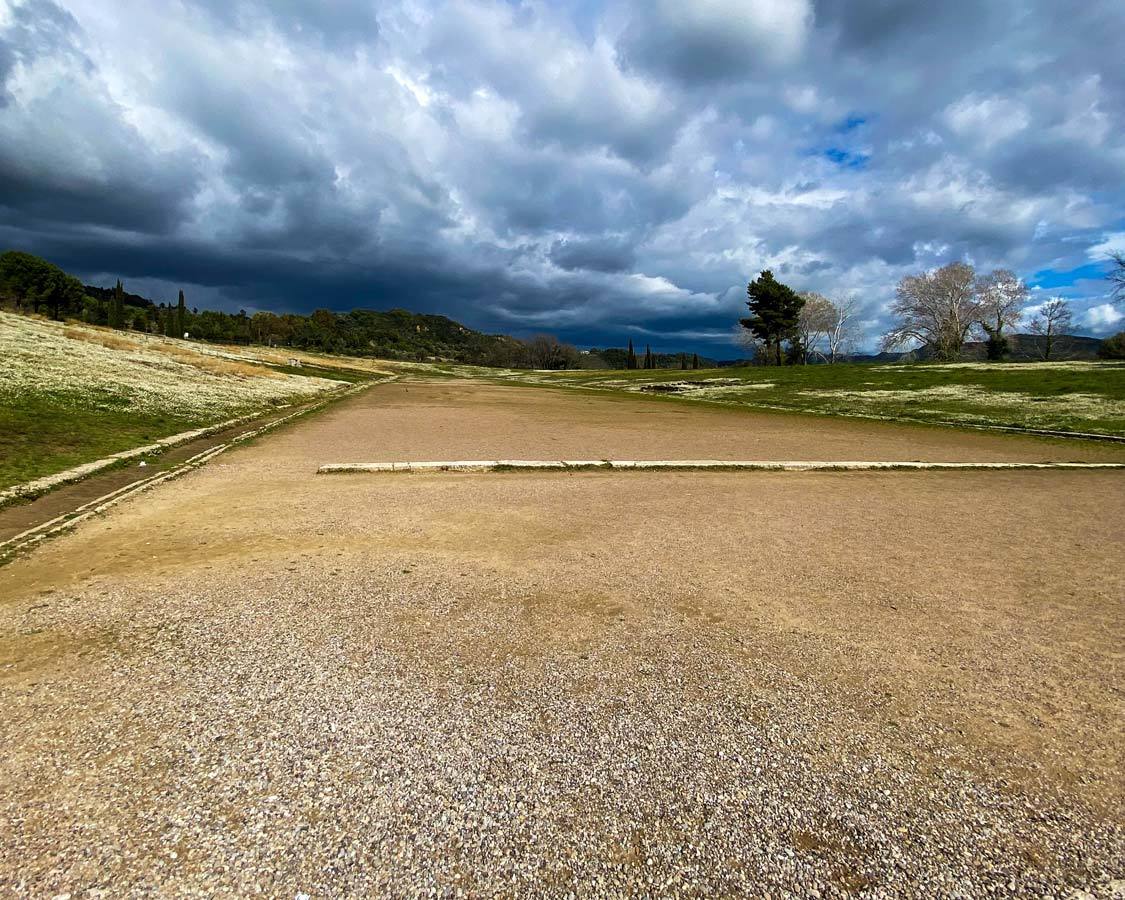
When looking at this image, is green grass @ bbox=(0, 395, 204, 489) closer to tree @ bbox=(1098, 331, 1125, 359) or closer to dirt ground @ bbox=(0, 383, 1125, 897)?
dirt ground @ bbox=(0, 383, 1125, 897)

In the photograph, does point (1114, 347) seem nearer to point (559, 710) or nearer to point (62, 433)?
point (559, 710)

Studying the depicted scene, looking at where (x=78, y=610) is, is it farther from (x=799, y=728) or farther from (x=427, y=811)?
(x=799, y=728)

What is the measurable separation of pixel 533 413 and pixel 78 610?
24233 millimetres

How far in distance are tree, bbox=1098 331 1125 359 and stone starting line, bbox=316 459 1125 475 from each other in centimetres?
8525

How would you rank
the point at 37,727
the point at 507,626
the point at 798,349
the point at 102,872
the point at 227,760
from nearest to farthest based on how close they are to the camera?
the point at 102,872, the point at 227,760, the point at 37,727, the point at 507,626, the point at 798,349

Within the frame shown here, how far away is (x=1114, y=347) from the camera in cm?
7381

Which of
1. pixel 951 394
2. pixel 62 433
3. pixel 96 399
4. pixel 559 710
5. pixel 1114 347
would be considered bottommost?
pixel 559 710

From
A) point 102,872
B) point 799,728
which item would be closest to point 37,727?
point 102,872

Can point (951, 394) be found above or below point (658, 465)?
above

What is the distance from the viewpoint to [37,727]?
3.22m

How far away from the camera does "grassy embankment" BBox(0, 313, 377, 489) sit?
1180cm

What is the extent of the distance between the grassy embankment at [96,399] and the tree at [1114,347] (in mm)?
99497

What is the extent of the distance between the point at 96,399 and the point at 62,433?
6978 mm

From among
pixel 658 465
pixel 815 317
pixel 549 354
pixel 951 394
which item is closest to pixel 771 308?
pixel 815 317
